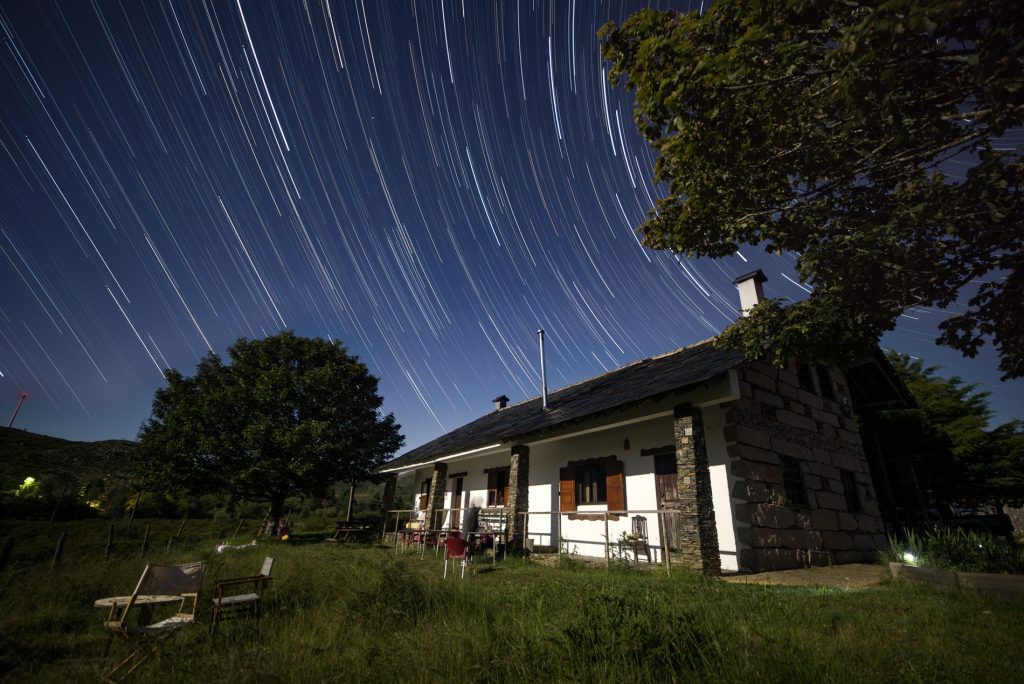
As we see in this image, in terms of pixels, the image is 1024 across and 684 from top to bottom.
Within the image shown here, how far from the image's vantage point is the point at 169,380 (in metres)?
20.7

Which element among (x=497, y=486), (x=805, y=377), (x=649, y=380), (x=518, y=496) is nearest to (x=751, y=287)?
(x=805, y=377)

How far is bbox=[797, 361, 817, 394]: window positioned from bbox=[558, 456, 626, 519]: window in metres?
5.38

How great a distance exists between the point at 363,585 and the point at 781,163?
806 cm

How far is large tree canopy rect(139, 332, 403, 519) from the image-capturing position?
58.9ft

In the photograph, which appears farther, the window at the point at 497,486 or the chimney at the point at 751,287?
the window at the point at 497,486

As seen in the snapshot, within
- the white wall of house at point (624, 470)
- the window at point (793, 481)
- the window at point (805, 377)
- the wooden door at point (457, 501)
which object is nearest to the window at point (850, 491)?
the window at point (793, 481)

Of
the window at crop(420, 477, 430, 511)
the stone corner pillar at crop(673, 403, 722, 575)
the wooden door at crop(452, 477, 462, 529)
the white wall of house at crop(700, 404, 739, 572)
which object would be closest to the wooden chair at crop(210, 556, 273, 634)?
the stone corner pillar at crop(673, 403, 722, 575)

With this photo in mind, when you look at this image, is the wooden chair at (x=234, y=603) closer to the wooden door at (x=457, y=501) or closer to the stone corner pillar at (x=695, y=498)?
the stone corner pillar at (x=695, y=498)

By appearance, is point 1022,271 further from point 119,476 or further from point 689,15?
point 119,476

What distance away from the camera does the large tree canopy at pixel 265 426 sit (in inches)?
707

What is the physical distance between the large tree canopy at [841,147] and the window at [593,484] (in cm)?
540

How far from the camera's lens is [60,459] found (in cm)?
4322

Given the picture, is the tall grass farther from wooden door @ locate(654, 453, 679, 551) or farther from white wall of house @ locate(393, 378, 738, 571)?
wooden door @ locate(654, 453, 679, 551)

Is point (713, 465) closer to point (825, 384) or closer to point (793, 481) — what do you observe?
point (793, 481)
